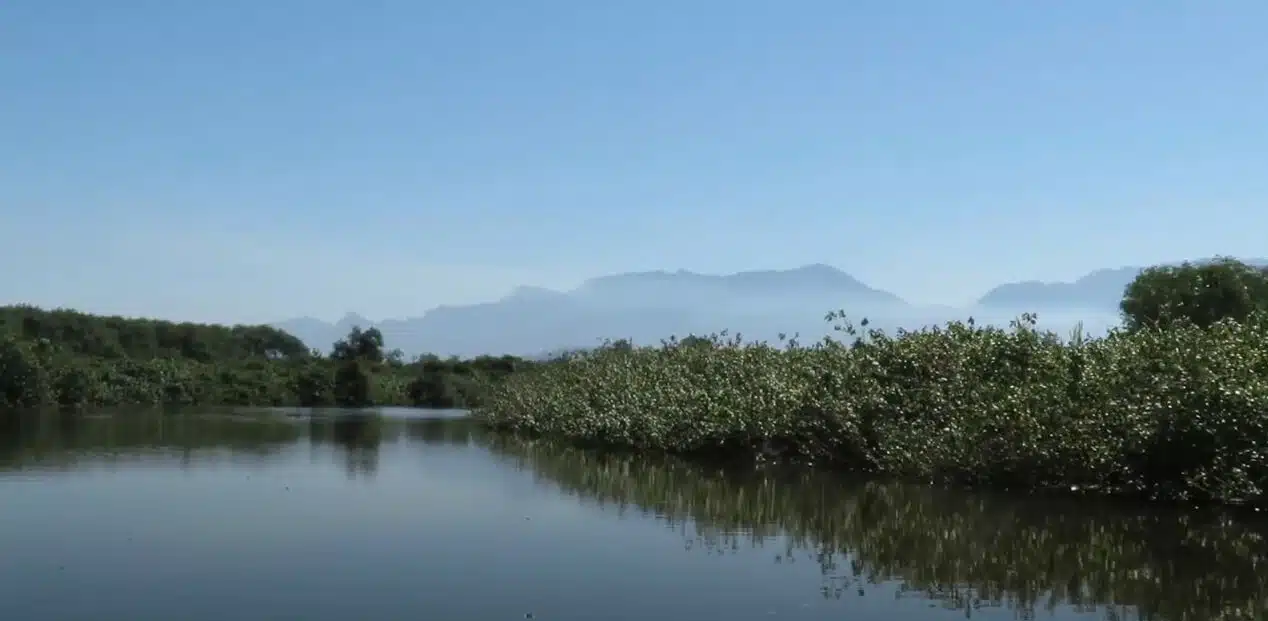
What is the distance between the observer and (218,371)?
274ft

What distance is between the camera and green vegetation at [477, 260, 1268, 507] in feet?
63.4

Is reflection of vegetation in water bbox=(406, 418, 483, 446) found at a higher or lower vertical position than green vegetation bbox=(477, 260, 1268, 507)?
lower

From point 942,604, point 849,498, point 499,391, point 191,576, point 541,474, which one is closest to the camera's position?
point 942,604

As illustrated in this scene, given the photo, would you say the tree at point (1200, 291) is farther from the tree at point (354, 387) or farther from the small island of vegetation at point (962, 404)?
the tree at point (354, 387)

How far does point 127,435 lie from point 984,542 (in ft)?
103

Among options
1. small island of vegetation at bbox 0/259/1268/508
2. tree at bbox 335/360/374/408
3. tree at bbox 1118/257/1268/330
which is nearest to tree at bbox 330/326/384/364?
tree at bbox 335/360/374/408

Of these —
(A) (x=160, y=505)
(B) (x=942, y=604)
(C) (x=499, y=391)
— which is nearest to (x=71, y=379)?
(C) (x=499, y=391)

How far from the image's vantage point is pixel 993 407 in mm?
21969

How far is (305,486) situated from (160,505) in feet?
14.4

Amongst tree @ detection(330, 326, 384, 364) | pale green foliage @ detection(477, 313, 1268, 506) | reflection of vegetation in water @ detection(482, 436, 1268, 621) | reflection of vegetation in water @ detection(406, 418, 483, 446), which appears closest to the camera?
reflection of vegetation in water @ detection(482, 436, 1268, 621)

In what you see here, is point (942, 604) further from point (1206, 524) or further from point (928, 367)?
point (928, 367)

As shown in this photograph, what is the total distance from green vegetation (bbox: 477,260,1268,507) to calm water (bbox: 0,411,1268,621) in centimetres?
104

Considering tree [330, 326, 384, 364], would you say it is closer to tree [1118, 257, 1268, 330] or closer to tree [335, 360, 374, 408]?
tree [335, 360, 374, 408]

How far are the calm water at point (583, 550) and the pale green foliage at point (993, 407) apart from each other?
103 centimetres
